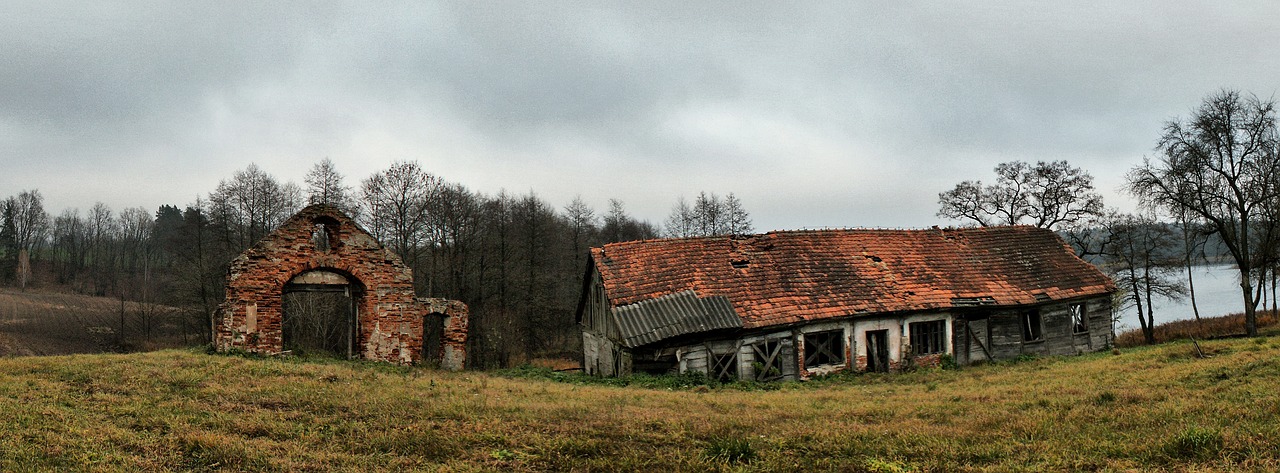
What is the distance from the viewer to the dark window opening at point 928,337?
18.4 meters

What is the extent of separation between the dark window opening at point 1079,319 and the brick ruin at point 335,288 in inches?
765

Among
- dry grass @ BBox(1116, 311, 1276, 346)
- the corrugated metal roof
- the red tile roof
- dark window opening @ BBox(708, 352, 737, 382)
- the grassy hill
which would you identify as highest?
the red tile roof

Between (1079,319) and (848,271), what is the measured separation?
29.0 ft

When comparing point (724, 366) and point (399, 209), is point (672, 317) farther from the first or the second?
point (399, 209)

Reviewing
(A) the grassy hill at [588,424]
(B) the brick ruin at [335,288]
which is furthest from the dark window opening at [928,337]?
(B) the brick ruin at [335,288]

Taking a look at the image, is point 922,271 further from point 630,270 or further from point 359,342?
point 359,342

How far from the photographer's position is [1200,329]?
2884 centimetres

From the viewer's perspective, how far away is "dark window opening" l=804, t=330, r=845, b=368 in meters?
17.2

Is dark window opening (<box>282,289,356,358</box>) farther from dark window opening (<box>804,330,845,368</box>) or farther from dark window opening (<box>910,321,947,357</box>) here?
dark window opening (<box>910,321,947,357</box>)

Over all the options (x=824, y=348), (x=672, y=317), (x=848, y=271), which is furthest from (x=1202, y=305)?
(x=672, y=317)

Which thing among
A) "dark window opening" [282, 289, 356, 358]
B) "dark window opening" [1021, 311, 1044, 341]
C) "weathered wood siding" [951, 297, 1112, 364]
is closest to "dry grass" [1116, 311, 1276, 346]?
"weathered wood siding" [951, 297, 1112, 364]

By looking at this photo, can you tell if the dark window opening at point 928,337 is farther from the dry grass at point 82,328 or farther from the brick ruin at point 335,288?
the dry grass at point 82,328

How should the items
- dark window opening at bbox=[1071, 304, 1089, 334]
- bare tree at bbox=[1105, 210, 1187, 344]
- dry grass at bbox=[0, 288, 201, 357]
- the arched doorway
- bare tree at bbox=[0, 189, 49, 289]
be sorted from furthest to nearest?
bare tree at bbox=[0, 189, 49, 289] → dry grass at bbox=[0, 288, 201, 357] → bare tree at bbox=[1105, 210, 1187, 344] → the arched doorway → dark window opening at bbox=[1071, 304, 1089, 334]

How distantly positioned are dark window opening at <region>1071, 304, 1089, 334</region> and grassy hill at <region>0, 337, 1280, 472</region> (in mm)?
9883
